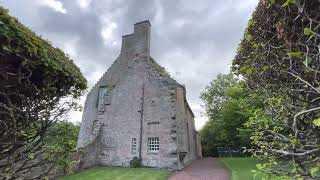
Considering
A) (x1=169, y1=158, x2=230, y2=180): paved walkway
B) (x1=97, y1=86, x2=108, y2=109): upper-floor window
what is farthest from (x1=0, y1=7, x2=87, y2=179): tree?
(x1=97, y1=86, x2=108, y2=109): upper-floor window

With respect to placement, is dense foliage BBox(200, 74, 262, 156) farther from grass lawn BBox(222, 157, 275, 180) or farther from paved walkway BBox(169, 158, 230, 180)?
paved walkway BBox(169, 158, 230, 180)

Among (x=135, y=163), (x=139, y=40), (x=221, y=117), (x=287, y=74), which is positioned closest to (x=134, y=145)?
(x=135, y=163)

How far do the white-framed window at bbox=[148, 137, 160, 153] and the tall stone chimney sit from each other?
24.6ft

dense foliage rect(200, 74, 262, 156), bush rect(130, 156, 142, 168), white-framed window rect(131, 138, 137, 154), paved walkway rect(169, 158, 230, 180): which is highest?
dense foliage rect(200, 74, 262, 156)

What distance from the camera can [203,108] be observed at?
4041 centimetres

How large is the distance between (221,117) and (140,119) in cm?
1333

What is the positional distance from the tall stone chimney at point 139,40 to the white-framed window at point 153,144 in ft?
24.6

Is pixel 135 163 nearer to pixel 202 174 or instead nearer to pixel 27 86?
pixel 202 174

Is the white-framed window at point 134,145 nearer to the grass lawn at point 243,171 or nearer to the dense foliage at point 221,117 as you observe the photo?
the grass lawn at point 243,171

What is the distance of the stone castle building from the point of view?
17.0 metres

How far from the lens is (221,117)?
27969 millimetres

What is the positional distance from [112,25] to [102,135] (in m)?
9.51

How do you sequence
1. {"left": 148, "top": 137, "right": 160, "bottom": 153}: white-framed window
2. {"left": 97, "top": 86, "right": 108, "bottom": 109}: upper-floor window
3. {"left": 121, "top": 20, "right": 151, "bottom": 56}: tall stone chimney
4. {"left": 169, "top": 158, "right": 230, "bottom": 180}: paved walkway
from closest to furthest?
{"left": 169, "top": 158, "right": 230, "bottom": 180}: paved walkway, {"left": 148, "top": 137, "right": 160, "bottom": 153}: white-framed window, {"left": 121, "top": 20, "right": 151, "bottom": 56}: tall stone chimney, {"left": 97, "top": 86, "right": 108, "bottom": 109}: upper-floor window

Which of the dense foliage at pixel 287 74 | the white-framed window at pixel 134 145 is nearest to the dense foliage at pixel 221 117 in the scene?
the white-framed window at pixel 134 145
